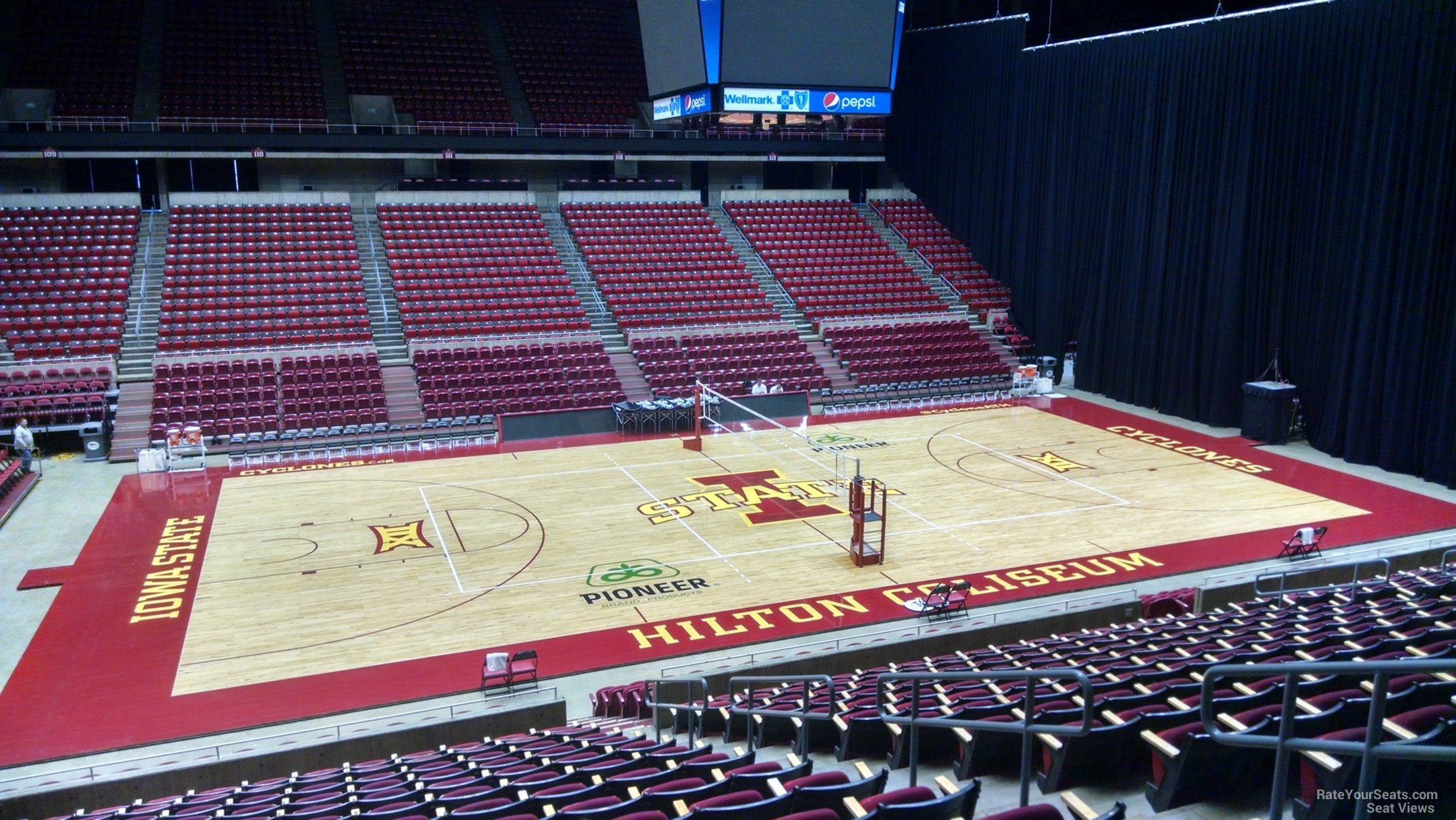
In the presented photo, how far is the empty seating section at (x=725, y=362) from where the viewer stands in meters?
25.3

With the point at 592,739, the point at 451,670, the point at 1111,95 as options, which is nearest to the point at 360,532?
the point at 451,670

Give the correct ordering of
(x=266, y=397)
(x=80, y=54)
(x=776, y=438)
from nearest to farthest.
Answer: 1. (x=266, y=397)
2. (x=776, y=438)
3. (x=80, y=54)

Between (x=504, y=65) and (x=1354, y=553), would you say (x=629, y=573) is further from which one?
(x=504, y=65)

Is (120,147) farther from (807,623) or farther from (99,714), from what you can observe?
(807,623)

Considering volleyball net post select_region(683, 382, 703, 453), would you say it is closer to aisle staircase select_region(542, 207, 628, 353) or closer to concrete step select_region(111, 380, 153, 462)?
aisle staircase select_region(542, 207, 628, 353)

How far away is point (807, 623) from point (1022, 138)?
73.8 feet

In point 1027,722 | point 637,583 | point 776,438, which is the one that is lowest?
point 637,583

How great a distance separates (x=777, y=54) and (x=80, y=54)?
2599 centimetres

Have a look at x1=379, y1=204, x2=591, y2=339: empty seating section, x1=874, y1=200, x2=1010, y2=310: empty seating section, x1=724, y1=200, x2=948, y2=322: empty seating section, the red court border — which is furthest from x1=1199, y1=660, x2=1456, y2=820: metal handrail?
x1=874, y1=200, x2=1010, y2=310: empty seating section

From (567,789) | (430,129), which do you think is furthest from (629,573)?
(430,129)

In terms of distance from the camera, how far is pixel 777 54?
18.7 meters

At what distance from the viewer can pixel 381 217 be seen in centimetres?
3005

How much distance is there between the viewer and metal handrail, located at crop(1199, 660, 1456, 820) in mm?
2729

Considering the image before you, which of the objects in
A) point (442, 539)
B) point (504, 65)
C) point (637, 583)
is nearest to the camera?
point (637, 583)
